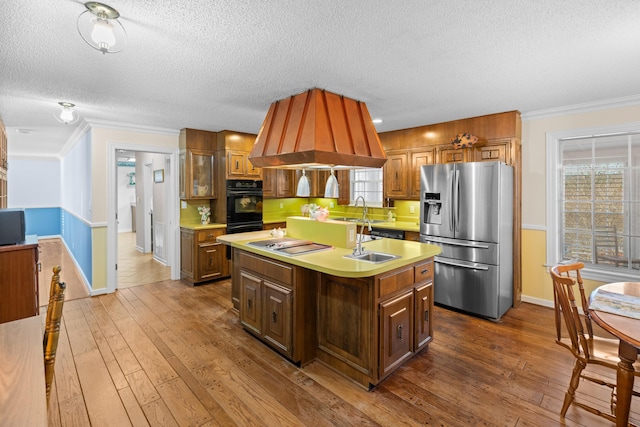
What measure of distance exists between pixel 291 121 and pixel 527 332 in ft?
10.5

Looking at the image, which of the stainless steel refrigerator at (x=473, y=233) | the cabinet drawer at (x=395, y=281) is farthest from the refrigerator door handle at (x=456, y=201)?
the cabinet drawer at (x=395, y=281)

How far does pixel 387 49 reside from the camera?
2.32 metres

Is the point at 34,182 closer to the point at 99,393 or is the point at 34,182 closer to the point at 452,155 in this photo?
the point at 99,393

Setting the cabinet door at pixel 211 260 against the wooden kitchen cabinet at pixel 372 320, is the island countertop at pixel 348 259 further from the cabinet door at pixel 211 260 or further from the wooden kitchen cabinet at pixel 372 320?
the cabinet door at pixel 211 260

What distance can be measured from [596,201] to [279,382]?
13.2ft

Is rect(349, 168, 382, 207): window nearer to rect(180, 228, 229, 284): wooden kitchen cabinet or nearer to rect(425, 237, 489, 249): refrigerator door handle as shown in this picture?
rect(425, 237, 489, 249): refrigerator door handle

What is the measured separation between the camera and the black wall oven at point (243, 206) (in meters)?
5.29

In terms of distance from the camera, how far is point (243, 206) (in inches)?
214

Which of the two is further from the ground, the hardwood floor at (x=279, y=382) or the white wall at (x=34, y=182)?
the white wall at (x=34, y=182)

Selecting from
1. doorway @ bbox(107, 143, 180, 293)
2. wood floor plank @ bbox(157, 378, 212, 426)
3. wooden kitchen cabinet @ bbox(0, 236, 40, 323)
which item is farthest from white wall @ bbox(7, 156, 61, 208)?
wood floor plank @ bbox(157, 378, 212, 426)

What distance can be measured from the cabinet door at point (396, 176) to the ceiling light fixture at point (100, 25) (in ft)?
13.2

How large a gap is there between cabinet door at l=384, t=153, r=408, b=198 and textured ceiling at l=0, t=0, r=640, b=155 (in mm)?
1291

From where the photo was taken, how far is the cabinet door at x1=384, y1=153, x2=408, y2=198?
5102 mm

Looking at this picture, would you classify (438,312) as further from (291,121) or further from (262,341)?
(291,121)
